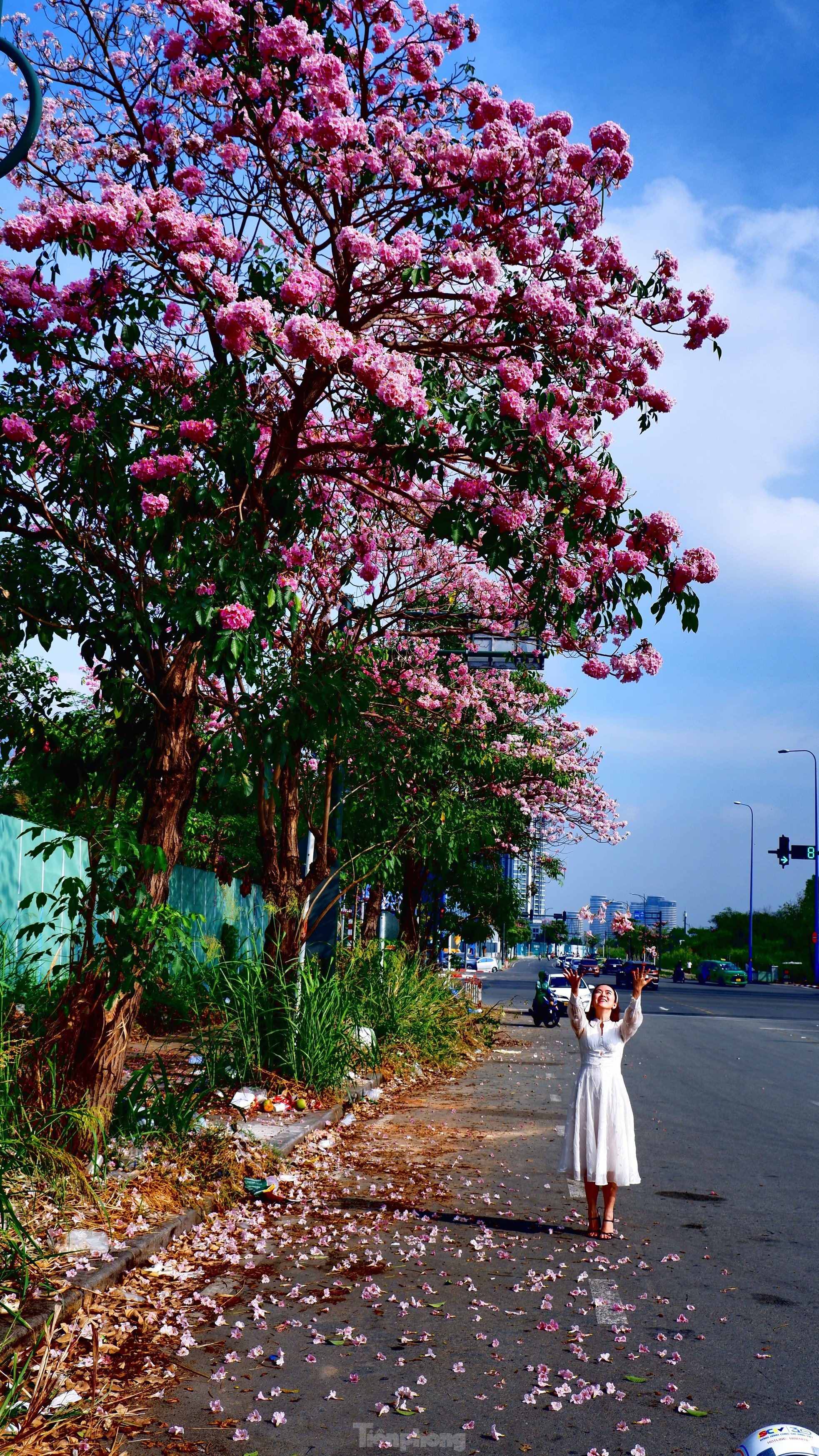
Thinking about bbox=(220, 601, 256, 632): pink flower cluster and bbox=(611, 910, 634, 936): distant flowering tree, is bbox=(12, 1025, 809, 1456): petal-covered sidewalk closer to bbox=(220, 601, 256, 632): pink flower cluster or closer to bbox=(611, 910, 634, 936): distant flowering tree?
bbox=(611, 910, 634, 936): distant flowering tree

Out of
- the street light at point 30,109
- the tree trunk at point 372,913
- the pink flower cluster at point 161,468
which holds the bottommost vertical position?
the tree trunk at point 372,913

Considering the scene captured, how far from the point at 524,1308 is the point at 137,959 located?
263 cm

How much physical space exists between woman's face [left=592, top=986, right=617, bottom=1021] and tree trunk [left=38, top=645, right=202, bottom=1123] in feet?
9.08

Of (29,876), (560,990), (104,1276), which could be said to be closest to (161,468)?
(104,1276)

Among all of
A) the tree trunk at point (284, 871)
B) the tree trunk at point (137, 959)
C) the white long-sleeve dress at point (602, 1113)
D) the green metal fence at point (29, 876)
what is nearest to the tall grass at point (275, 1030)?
the tree trunk at point (284, 871)

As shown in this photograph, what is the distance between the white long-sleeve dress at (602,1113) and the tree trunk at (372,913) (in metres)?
13.4

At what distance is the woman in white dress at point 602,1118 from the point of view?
6824 millimetres

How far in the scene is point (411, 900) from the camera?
24047 millimetres

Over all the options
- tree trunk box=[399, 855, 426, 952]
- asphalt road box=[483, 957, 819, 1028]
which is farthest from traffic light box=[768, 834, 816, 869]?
tree trunk box=[399, 855, 426, 952]

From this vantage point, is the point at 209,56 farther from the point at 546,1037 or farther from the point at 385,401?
the point at 546,1037

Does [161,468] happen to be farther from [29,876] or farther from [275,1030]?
[29,876]

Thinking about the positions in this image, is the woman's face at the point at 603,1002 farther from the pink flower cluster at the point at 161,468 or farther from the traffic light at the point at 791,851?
the traffic light at the point at 791,851

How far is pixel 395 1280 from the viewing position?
5820 millimetres

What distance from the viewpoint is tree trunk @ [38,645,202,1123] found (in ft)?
21.8
